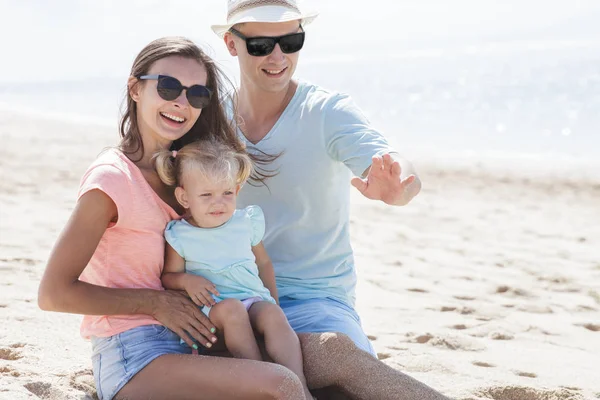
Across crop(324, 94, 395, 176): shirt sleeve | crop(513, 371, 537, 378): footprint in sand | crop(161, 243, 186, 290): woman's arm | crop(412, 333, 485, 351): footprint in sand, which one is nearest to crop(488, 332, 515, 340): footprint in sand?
crop(412, 333, 485, 351): footprint in sand

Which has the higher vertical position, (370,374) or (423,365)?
(370,374)

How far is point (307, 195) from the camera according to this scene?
3.44 meters

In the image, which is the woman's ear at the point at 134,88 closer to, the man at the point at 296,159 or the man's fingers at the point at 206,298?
the man at the point at 296,159

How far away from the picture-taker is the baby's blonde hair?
9.89 feet

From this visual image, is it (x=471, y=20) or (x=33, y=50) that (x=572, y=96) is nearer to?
(x=471, y=20)

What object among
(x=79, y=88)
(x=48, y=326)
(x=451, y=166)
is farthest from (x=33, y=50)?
(x=48, y=326)

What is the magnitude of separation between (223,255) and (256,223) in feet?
0.71

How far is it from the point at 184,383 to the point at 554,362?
2123 mm

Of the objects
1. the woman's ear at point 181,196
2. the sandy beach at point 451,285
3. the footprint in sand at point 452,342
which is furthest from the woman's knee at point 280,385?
→ the footprint in sand at point 452,342

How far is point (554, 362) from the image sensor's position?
13.1 feet

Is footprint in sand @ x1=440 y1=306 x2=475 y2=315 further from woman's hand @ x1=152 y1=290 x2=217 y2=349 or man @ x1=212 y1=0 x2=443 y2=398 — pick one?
woman's hand @ x1=152 y1=290 x2=217 y2=349

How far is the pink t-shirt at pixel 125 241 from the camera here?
9.35 feet

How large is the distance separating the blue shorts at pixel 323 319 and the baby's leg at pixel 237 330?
405 mm

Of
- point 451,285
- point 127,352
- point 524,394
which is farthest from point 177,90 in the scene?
point 451,285
